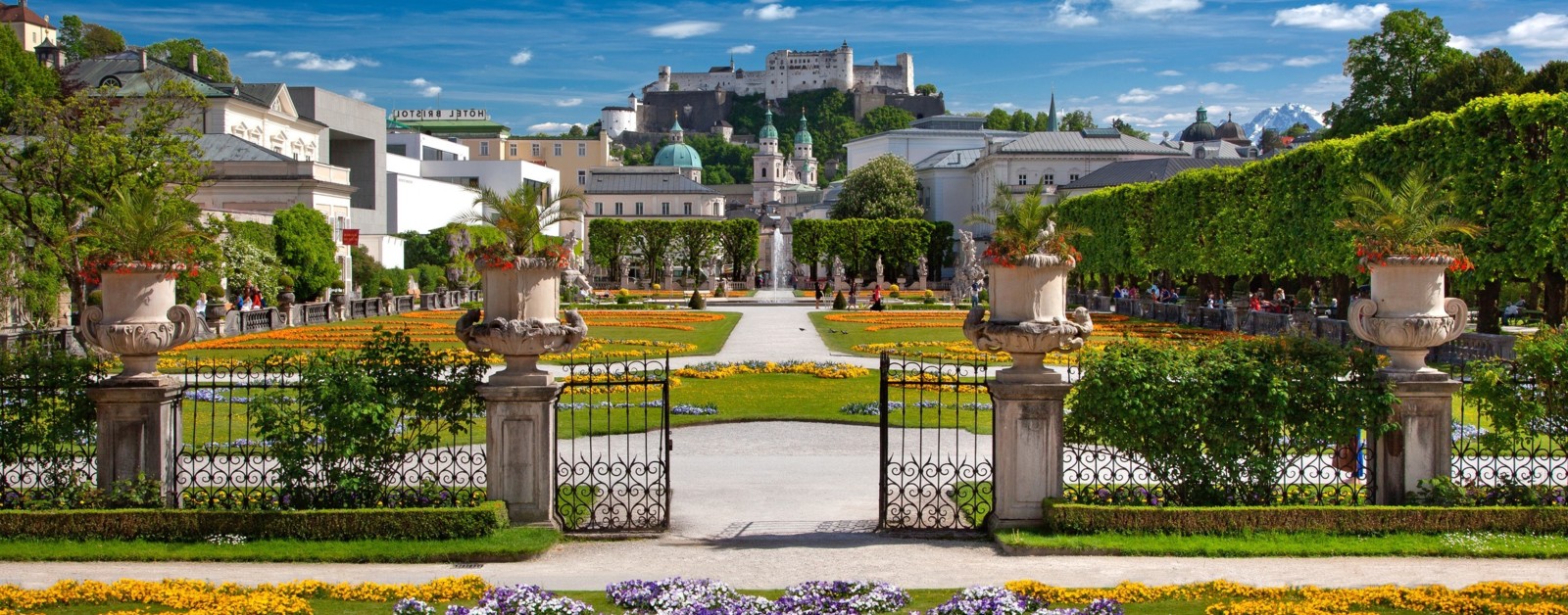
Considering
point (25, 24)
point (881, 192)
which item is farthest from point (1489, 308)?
point (25, 24)

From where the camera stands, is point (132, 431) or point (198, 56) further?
point (198, 56)

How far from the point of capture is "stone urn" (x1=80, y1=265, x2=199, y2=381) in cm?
1212

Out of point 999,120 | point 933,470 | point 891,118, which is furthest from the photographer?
point 891,118

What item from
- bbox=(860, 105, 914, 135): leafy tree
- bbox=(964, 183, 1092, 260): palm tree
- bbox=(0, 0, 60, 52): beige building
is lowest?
bbox=(964, 183, 1092, 260): palm tree

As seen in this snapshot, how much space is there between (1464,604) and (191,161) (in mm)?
32881

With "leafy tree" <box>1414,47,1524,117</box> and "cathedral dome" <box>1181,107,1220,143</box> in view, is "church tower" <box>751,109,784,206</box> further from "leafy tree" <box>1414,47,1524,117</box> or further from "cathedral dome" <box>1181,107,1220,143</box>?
"leafy tree" <box>1414,47,1524,117</box>

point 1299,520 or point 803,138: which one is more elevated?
point 803,138

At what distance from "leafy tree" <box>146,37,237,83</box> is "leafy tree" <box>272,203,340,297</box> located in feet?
141

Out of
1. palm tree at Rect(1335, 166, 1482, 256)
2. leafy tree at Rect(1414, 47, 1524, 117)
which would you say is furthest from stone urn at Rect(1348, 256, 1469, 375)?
leafy tree at Rect(1414, 47, 1524, 117)

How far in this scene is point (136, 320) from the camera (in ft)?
40.1

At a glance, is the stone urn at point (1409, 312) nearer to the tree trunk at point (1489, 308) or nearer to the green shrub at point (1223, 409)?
the green shrub at point (1223, 409)

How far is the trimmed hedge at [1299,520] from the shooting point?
1191 cm

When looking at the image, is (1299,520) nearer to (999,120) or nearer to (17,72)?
(17,72)

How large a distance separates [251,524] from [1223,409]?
871cm
